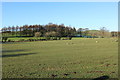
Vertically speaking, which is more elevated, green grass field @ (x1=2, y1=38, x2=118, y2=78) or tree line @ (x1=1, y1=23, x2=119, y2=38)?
tree line @ (x1=1, y1=23, x2=119, y2=38)

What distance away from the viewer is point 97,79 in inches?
366

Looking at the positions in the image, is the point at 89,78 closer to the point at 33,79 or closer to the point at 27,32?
the point at 33,79

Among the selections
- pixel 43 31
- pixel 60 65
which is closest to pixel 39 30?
pixel 43 31

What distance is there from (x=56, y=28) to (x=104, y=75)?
4781 inches

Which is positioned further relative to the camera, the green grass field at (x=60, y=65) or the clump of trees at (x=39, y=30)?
the clump of trees at (x=39, y=30)

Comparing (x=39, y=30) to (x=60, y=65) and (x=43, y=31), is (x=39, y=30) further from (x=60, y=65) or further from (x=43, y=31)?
(x=60, y=65)

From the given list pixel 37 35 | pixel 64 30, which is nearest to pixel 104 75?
pixel 37 35

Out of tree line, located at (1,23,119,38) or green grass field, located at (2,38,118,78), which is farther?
tree line, located at (1,23,119,38)

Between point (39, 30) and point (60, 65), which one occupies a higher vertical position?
point (39, 30)

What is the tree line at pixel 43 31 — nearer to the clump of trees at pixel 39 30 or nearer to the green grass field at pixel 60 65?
the clump of trees at pixel 39 30

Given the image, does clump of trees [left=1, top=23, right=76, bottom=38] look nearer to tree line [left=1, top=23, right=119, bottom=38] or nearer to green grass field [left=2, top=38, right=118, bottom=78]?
tree line [left=1, top=23, right=119, bottom=38]

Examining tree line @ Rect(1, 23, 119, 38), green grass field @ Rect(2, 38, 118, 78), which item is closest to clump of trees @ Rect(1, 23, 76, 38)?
tree line @ Rect(1, 23, 119, 38)

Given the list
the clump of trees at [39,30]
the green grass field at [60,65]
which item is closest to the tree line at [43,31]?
the clump of trees at [39,30]

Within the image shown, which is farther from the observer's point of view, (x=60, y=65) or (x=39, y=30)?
(x=39, y=30)
